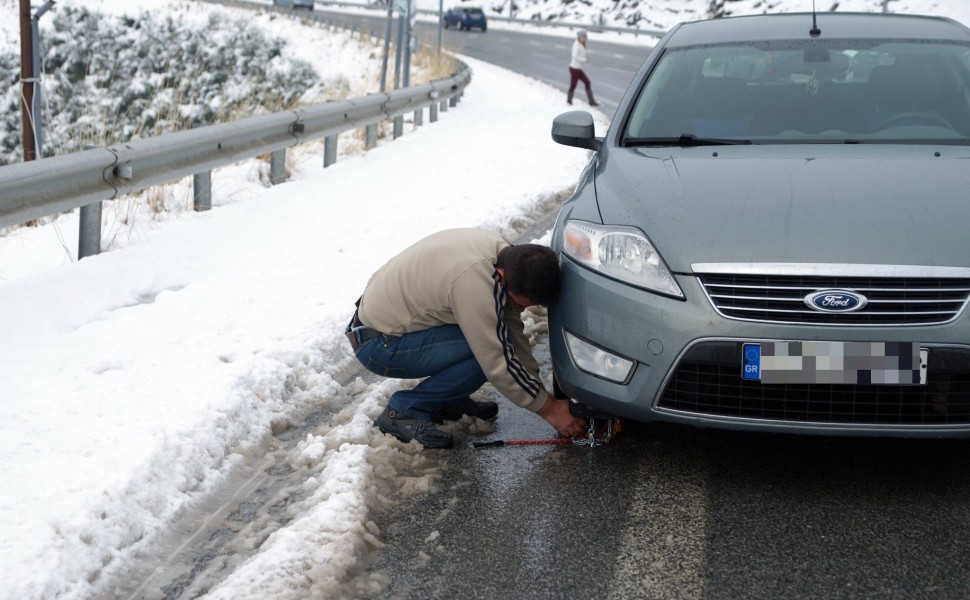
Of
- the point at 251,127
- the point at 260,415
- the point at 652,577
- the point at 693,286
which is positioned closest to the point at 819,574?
the point at 652,577

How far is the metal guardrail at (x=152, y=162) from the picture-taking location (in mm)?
5574

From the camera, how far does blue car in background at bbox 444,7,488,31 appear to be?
54.9 m

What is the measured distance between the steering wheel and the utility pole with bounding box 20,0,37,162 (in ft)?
22.0

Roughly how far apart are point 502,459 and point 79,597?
162cm

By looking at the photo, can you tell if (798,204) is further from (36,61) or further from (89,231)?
(36,61)

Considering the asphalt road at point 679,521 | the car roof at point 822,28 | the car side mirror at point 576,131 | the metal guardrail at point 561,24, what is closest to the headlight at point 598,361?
the asphalt road at point 679,521

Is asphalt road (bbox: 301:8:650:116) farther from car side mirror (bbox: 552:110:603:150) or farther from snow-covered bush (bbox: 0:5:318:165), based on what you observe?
car side mirror (bbox: 552:110:603:150)

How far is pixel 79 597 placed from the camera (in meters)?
2.94

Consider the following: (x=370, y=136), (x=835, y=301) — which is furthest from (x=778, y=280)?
(x=370, y=136)

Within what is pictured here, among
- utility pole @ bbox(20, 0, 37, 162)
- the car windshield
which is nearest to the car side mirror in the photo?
the car windshield

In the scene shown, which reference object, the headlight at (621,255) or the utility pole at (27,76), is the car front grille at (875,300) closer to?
the headlight at (621,255)

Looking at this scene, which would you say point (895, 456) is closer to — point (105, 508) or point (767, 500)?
point (767, 500)

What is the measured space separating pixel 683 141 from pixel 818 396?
1.57m

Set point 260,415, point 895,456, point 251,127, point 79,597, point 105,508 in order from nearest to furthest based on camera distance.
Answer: point 79,597, point 105,508, point 895,456, point 260,415, point 251,127
